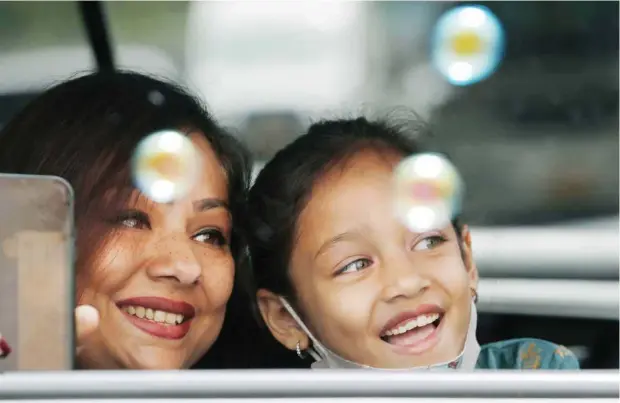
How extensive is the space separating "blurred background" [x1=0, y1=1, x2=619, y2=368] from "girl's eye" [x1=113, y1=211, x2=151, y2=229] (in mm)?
276

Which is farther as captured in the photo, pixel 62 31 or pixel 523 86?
pixel 523 86

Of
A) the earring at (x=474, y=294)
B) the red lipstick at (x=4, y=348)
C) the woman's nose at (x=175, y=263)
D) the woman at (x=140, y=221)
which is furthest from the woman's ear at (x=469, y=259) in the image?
the red lipstick at (x=4, y=348)

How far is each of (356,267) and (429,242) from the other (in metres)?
0.17

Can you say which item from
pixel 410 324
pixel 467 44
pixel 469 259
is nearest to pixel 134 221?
pixel 410 324

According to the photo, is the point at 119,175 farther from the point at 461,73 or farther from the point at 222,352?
the point at 461,73

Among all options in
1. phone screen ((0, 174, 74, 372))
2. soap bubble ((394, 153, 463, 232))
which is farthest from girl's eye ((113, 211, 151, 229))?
soap bubble ((394, 153, 463, 232))

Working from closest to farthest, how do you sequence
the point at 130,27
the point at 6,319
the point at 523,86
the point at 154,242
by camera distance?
the point at 6,319 → the point at 154,242 → the point at 130,27 → the point at 523,86

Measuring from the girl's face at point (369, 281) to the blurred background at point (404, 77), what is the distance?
0.16m

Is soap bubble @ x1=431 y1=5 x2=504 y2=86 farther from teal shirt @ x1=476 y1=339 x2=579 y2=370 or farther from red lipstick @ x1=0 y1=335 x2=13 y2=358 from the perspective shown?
red lipstick @ x1=0 y1=335 x2=13 y2=358

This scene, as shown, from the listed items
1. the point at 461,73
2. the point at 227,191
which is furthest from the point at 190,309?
the point at 461,73

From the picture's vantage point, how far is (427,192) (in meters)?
1.97

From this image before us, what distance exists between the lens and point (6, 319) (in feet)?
4.86

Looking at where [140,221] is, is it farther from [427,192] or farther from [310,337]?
[427,192]

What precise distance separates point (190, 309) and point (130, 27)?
60 centimetres
